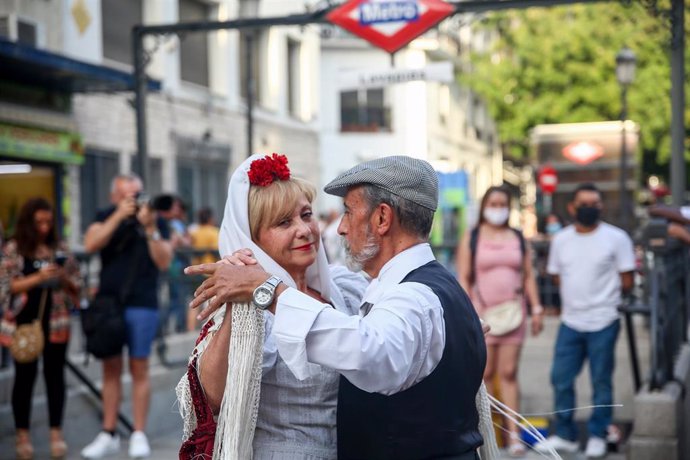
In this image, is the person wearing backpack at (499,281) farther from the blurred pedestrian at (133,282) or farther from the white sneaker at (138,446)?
the white sneaker at (138,446)

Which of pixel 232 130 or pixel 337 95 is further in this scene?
pixel 337 95

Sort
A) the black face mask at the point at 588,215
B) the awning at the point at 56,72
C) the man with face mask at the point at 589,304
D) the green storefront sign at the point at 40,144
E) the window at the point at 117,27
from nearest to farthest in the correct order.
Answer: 1. the man with face mask at the point at 589,304
2. the black face mask at the point at 588,215
3. the awning at the point at 56,72
4. the green storefront sign at the point at 40,144
5. the window at the point at 117,27

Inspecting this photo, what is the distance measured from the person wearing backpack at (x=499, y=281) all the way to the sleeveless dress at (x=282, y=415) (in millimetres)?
4616

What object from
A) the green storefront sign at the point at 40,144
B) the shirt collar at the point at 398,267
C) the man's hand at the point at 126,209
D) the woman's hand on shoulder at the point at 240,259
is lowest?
the shirt collar at the point at 398,267

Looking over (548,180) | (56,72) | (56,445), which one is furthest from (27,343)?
(548,180)

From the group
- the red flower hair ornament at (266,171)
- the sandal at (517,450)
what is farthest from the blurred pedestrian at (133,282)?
the red flower hair ornament at (266,171)

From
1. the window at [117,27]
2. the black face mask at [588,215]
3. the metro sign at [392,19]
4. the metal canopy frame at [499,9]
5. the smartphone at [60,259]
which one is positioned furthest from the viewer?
the window at [117,27]

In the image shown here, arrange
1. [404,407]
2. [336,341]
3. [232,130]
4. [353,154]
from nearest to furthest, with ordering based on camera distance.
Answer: [336,341] < [404,407] < [232,130] < [353,154]

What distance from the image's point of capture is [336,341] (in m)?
2.63

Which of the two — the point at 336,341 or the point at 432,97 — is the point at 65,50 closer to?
the point at 336,341

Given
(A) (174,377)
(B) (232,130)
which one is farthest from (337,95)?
(A) (174,377)

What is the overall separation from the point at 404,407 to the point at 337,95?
3498 cm

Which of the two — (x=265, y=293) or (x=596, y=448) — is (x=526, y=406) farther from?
(x=265, y=293)

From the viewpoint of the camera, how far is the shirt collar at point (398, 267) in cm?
300
